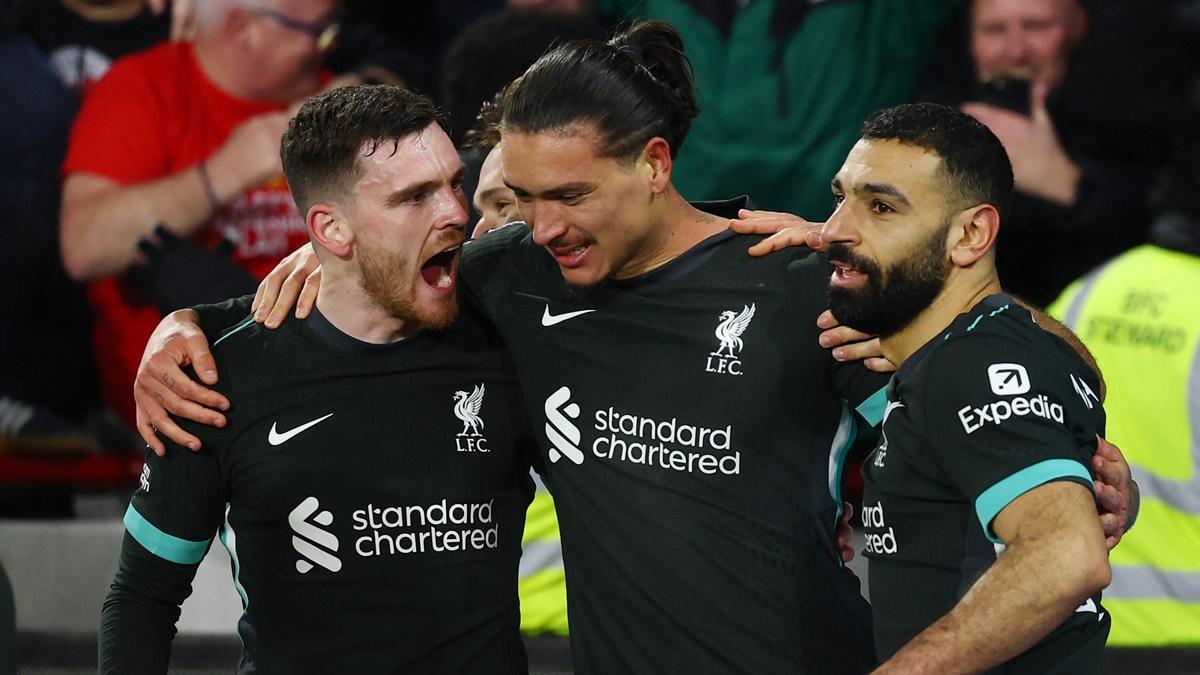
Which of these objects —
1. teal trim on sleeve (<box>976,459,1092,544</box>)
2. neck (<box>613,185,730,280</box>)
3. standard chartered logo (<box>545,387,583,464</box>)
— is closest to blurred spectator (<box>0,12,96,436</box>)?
standard chartered logo (<box>545,387,583,464</box>)

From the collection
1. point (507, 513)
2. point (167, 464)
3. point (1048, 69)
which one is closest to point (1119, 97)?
point (1048, 69)

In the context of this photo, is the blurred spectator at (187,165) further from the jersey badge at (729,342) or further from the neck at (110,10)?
the jersey badge at (729,342)

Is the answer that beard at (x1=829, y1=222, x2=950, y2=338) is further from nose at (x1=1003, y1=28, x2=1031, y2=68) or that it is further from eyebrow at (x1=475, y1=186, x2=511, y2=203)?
nose at (x1=1003, y1=28, x2=1031, y2=68)

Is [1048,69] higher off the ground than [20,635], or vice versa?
[1048,69]

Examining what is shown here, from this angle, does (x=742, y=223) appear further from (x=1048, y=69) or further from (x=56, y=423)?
(x=56, y=423)

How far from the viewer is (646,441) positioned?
9.09 feet

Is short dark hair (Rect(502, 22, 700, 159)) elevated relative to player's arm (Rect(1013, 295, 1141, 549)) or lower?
elevated

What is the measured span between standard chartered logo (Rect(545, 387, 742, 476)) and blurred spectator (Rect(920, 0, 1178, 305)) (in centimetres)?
227

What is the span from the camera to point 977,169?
8.30ft

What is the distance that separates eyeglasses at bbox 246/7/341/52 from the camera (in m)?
4.87

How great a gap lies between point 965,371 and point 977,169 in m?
0.34

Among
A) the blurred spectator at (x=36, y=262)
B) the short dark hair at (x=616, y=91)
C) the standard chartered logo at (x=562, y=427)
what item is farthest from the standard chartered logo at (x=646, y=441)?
the blurred spectator at (x=36, y=262)

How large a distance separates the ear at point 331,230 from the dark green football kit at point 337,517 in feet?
0.44

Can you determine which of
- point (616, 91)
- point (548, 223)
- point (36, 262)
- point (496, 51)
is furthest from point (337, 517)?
point (36, 262)
